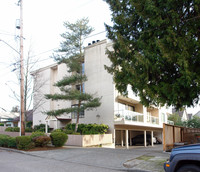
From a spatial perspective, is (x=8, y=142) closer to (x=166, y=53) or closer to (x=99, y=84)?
(x=99, y=84)

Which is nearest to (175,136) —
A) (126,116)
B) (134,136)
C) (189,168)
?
(126,116)

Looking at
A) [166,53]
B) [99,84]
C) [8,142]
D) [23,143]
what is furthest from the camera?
[99,84]

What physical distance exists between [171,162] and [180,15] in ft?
21.8

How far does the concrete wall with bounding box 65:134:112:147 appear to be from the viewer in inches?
715

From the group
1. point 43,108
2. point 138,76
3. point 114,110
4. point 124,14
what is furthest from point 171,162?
point 43,108

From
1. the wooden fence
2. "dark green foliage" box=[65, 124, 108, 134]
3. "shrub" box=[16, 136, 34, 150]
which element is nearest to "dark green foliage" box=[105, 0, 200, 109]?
the wooden fence

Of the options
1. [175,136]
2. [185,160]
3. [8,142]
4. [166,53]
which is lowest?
[8,142]

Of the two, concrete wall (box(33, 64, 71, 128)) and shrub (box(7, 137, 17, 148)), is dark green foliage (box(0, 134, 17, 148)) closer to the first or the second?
shrub (box(7, 137, 17, 148))

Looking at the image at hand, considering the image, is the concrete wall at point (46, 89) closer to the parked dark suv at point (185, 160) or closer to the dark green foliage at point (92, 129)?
the dark green foliage at point (92, 129)

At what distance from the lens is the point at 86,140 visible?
60.3ft

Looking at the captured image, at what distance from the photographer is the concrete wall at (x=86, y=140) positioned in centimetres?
1817

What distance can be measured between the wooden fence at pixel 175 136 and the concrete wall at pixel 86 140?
7149mm

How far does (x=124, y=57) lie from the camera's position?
36.5 feet

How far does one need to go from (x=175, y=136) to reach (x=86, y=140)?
7614 mm
